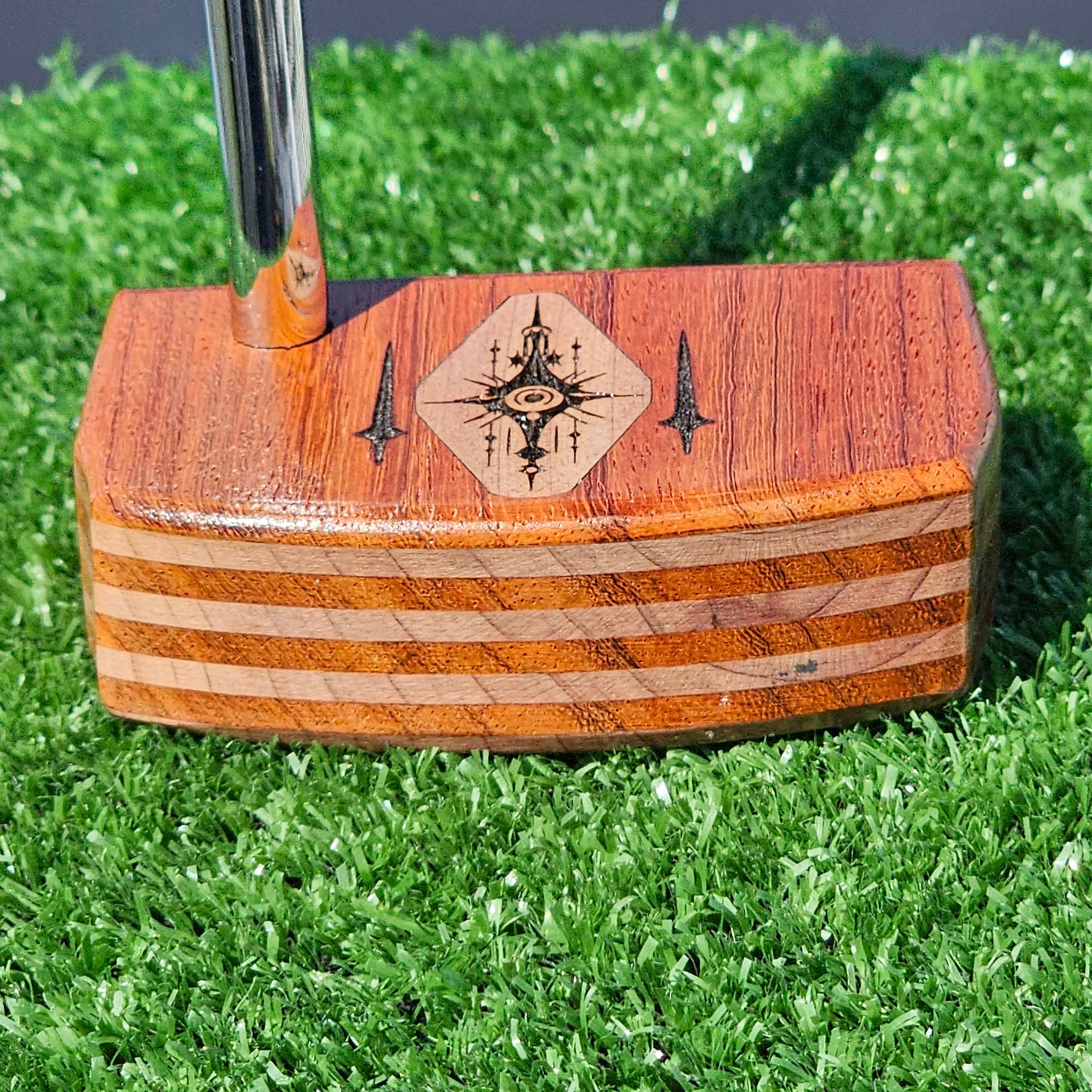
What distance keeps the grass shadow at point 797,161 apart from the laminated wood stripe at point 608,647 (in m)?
0.93

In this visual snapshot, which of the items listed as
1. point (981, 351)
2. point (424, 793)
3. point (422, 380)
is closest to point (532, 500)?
point (422, 380)

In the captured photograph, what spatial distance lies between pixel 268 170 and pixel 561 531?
470mm

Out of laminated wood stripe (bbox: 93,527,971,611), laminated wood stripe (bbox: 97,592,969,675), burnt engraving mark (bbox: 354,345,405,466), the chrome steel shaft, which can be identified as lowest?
laminated wood stripe (bbox: 97,592,969,675)

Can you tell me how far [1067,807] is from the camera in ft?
4.77

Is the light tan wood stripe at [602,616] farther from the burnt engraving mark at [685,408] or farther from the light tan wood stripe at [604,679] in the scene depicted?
the burnt engraving mark at [685,408]

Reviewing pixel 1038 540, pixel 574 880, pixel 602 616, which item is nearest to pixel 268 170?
pixel 602 616

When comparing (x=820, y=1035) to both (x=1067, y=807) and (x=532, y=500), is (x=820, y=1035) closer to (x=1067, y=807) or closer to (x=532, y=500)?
(x=1067, y=807)

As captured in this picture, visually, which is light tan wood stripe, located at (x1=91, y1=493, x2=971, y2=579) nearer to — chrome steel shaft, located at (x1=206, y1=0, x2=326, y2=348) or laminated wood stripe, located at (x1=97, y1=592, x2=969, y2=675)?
laminated wood stripe, located at (x1=97, y1=592, x2=969, y2=675)

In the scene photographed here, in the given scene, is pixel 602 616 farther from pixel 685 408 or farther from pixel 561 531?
pixel 685 408

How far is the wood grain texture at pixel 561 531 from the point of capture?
1380mm

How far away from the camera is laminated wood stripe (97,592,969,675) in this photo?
1.43 meters

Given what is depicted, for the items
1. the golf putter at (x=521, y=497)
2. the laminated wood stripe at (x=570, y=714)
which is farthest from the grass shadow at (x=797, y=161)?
the laminated wood stripe at (x=570, y=714)

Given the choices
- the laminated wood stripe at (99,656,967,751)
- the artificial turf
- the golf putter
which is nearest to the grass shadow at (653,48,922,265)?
the artificial turf

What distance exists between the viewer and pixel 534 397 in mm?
1499
